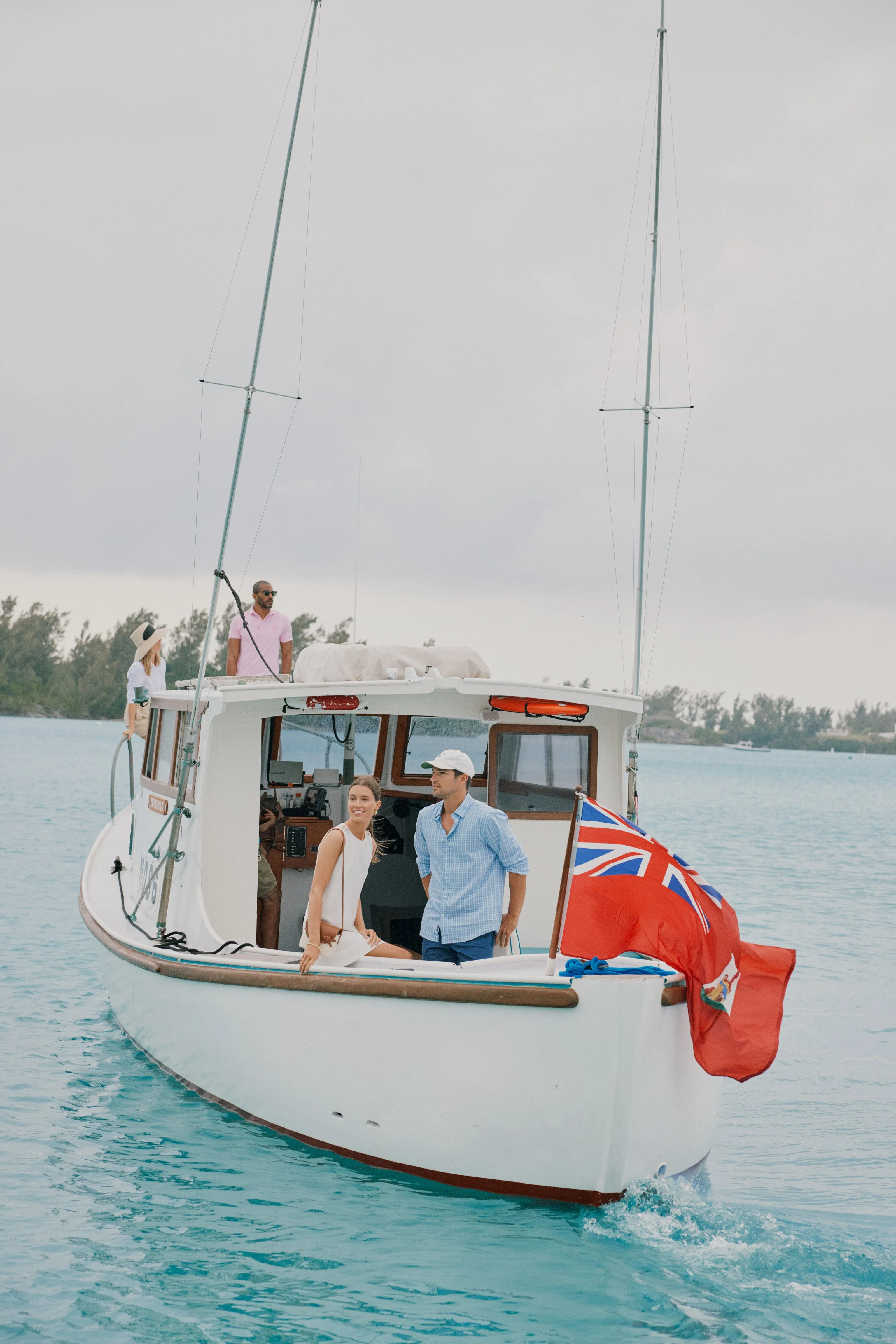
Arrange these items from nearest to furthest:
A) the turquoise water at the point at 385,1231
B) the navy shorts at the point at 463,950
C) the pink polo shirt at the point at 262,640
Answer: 1. the turquoise water at the point at 385,1231
2. the navy shorts at the point at 463,950
3. the pink polo shirt at the point at 262,640

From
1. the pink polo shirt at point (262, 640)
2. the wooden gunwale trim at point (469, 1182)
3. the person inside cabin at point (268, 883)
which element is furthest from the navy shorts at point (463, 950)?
the pink polo shirt at point (262, 640)

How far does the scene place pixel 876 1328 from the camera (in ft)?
16.8

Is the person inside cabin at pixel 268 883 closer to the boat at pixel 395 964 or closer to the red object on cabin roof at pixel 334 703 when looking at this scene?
the boat at pixel 395 964

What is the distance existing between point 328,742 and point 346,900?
276 cm

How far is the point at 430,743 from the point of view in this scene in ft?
28.8

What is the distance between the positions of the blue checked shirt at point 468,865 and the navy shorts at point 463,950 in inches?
1.2

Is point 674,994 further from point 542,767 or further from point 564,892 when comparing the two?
point 542,767

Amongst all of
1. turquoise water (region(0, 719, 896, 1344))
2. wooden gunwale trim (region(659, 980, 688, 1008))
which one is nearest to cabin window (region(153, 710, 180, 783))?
turquoise water (region(0, 719, 896, 1344))

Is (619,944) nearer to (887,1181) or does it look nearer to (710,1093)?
(710,1093)

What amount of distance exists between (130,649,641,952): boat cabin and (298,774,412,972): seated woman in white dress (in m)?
0.92

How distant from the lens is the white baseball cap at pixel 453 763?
631cm

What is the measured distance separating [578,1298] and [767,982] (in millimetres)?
1684

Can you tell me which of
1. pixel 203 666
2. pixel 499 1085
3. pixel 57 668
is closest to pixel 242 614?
pixel 203 666

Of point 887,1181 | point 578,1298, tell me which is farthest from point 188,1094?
point 887,1181
